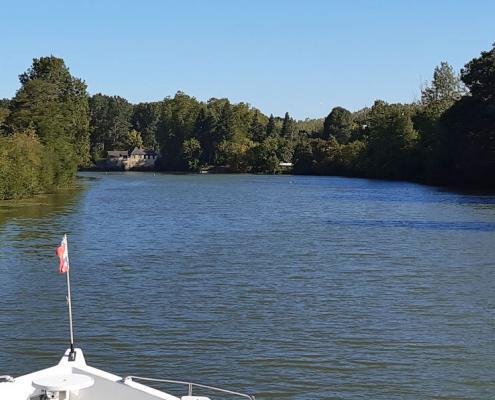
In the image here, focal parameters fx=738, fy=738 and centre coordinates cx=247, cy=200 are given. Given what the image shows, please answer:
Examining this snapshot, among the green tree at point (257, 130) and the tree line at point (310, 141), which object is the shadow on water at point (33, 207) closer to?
the tree line at point (310, 141)

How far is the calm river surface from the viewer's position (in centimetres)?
1494

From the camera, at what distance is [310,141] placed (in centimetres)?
16900

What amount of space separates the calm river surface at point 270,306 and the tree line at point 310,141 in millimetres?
32333

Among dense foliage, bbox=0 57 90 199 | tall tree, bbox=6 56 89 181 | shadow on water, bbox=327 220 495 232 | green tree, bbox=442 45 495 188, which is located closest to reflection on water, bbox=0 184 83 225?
dense foliage, bbox=0 57 90 199

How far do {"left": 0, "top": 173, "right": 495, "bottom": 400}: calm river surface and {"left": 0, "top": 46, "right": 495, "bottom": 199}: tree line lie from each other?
32.3 m

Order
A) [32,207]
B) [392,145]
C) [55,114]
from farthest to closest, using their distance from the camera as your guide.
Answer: [392,145] → [55,114] → [32,207]

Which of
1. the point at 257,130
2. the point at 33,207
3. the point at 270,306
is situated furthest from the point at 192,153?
the point at 270,306

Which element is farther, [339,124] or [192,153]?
[339,124]

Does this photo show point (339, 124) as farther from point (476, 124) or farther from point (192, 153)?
point (476, 124)

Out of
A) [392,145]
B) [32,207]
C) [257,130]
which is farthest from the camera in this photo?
[257,130]

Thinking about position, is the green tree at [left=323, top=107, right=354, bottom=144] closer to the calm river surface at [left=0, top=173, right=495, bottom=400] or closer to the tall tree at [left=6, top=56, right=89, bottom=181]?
the tall tree at [left=6, top=56, right=89, bottom=181]

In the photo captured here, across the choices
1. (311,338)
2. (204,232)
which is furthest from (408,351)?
(204,232)

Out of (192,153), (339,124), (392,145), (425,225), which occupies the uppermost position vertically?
(339,124)

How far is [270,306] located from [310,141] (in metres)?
149
